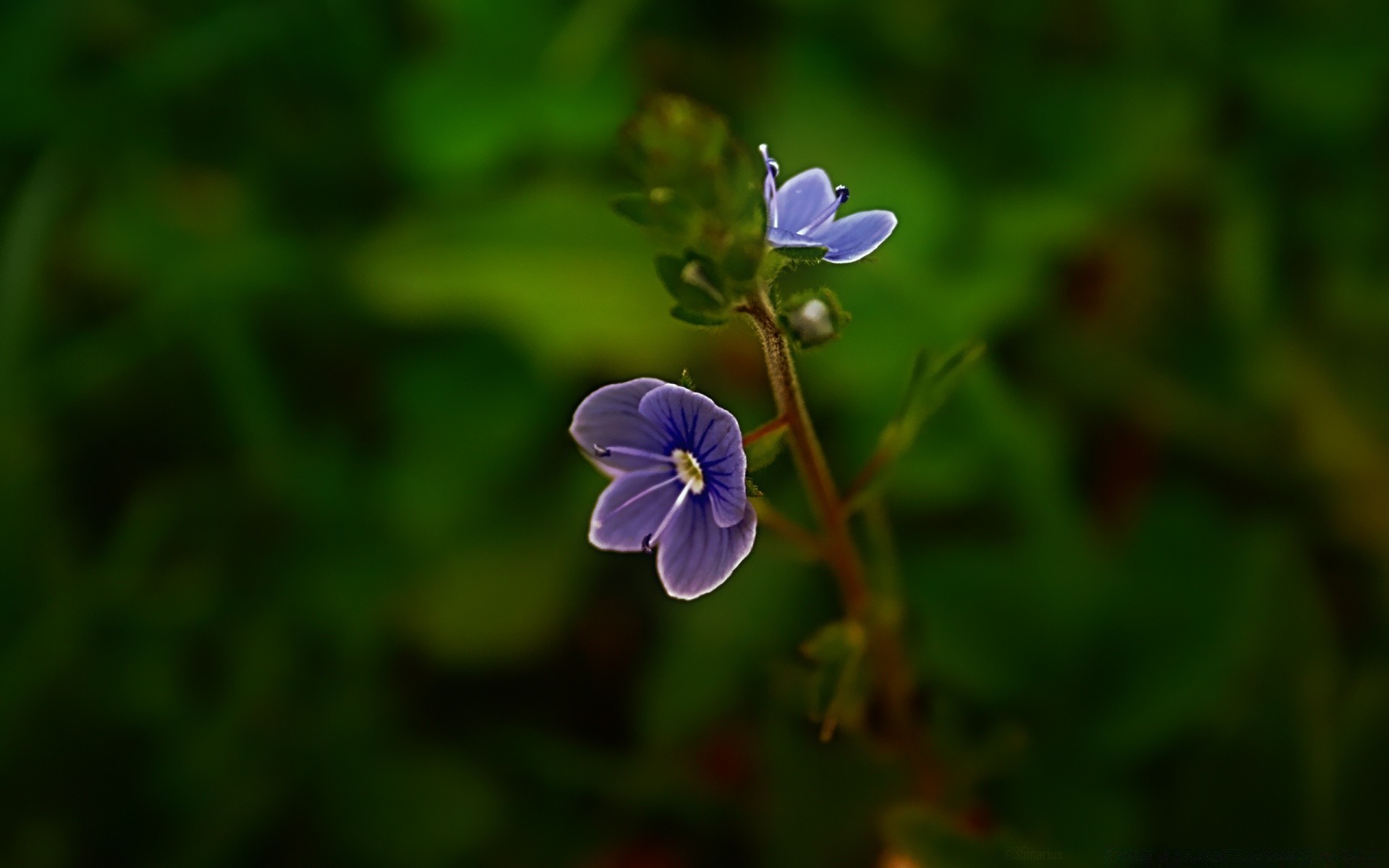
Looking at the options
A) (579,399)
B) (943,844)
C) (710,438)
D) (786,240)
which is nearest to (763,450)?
(710,438)

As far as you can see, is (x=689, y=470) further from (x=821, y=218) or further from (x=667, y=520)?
(x=821, y=218)

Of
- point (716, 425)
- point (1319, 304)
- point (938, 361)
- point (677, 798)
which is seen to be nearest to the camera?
point (716, 425)

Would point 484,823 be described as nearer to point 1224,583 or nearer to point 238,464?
point 238,464

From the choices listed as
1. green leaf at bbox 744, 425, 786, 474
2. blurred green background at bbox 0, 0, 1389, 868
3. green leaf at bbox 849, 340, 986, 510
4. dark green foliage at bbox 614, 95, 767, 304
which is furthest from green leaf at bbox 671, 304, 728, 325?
blurred green background at bbox 0, 0, 1389, 868

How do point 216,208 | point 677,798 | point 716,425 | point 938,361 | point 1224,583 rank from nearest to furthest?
1. point 716,425
2. point 938,361
3. point 1224,583
4. point 677,798
5. point 216,208

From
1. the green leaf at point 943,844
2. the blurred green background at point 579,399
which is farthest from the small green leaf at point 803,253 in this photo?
the blurred green background at point 579,399

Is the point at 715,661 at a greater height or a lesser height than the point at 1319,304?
lesser

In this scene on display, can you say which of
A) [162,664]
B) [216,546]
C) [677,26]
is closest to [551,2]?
[677,26]
